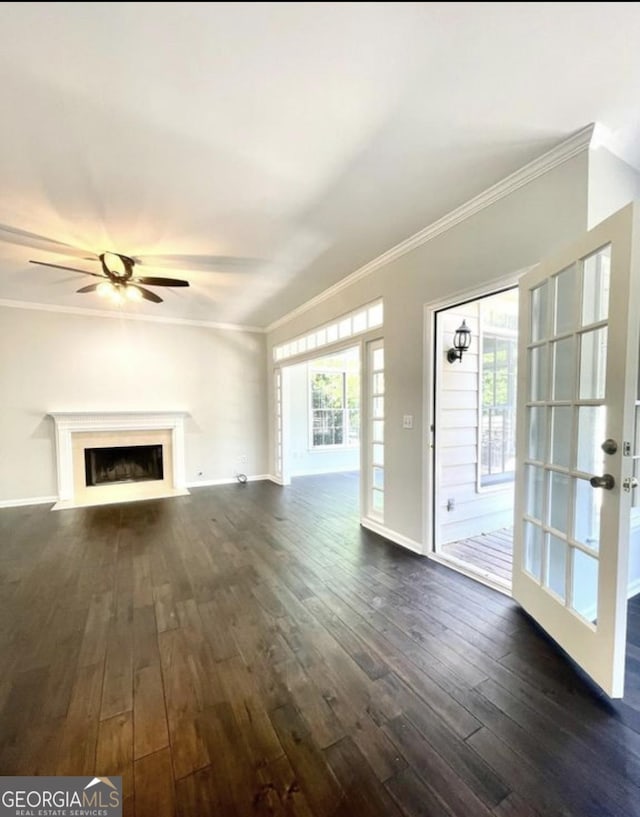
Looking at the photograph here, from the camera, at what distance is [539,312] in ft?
6.41

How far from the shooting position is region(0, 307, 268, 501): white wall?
4562 millimetres

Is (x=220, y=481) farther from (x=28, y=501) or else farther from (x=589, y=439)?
(x=589, y=439)

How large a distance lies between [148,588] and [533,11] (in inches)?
142

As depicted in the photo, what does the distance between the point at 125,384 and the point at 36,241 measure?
268 cm

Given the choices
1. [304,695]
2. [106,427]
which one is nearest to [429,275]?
[304,695]

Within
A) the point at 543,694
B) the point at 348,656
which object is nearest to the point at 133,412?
the point at 348,656

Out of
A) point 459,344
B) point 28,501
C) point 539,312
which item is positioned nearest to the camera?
point 539,312

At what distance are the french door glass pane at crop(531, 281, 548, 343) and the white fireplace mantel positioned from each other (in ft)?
16.5

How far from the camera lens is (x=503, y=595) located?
2.28 m

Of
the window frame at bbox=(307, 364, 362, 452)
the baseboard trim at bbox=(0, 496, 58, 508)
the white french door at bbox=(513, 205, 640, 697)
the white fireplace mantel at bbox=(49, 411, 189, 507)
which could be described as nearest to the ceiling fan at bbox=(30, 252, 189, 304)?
the white fireplace mantel at bbox=(49, 411, 189, 507)

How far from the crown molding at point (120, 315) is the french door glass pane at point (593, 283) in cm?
510

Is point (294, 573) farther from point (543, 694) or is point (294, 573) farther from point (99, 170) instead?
point (99, 170)

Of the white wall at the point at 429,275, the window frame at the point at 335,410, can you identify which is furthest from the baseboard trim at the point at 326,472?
the white wall at the point at 429,275

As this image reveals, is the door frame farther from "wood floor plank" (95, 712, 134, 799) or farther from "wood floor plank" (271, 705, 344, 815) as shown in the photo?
"wood floor plank" (95, 712, 134, 799)
